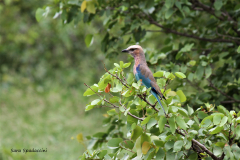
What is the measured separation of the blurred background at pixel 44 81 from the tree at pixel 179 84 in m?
3.36

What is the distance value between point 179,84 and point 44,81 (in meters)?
6.79

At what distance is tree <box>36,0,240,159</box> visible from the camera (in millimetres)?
1653

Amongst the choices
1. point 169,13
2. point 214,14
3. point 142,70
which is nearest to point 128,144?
point 142,70

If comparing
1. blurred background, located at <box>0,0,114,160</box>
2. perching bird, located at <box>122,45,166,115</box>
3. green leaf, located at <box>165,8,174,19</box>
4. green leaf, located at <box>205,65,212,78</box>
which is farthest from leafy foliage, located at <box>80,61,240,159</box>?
blurred background, located at <box>0,0,114,160</box>

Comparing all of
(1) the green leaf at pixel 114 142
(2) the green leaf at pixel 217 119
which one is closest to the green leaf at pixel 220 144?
(2) the green leaf at pixel 217 119

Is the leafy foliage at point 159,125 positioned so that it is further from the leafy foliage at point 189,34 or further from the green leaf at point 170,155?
the leafy foliage at point 189,34

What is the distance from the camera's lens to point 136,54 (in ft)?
9.15

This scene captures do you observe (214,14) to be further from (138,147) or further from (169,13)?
(138,147)

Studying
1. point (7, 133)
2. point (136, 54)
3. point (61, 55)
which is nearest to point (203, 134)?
point (136, 54)

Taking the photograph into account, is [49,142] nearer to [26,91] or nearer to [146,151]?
[26,91]

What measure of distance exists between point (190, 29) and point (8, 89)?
6.32 m

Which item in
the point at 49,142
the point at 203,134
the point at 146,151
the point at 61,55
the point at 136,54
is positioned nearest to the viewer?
the point at 146,151

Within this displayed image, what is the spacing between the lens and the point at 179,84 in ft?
9.39

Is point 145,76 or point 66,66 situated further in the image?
point 66,66
